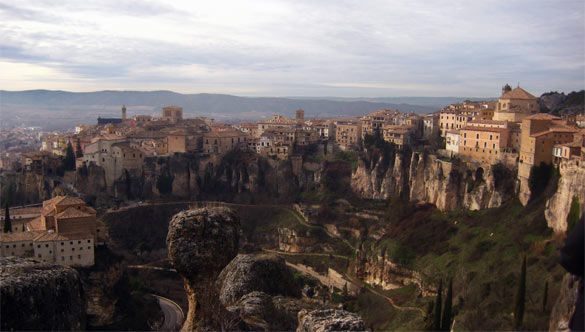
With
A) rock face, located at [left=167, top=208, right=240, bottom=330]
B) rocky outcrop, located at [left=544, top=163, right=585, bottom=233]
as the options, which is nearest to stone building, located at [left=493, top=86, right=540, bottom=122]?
rocky outcrop, located at [left=544, top=163, right=585, bottom=233]

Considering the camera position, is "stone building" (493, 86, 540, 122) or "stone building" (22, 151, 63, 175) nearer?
"stone building" (493, 86, 540, 122)

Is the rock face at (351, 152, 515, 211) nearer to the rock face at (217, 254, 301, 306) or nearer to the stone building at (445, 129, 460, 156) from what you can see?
the stone building at (445, 129, 460, 156)

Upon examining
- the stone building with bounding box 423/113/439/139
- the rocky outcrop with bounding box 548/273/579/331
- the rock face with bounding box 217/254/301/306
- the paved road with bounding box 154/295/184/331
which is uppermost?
the stone building with bounding box 423/113/439/139

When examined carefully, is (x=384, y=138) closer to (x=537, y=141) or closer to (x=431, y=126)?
(x=431, y=126)

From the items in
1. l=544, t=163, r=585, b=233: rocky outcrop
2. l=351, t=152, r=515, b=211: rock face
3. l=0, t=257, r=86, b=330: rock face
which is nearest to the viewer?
l=0, t=257, r=86, b=330: rock face

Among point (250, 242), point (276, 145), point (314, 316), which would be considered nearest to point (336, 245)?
point (250, 242)

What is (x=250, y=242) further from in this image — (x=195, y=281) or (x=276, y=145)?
(x=195, y=281)

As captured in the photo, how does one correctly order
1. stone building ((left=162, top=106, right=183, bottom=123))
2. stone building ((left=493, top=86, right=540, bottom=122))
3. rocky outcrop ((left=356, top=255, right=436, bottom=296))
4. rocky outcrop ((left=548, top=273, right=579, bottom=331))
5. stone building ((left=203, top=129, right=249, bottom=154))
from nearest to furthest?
rocky outcrop ((left=548, top=273, right=579, bottom=331)) → rocky outcrop ((left=356, top=255, right=436, bottom=296)) → stone building ((left=493, top=86, right=540, bottom=122)) → stone building ((left=203, top=129, right=249, bottom=154)) → stone building ((left=162, top=106, right=183, bottom=123))
